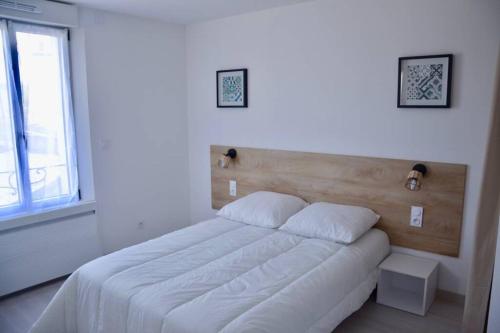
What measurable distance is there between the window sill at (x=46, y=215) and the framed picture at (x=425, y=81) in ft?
8.99

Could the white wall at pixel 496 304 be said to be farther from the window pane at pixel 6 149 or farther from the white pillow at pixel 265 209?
the window pane at pixel 6 149

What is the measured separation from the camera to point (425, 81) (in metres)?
2.78

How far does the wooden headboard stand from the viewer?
9.18ft

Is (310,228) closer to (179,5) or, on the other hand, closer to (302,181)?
(302,181)

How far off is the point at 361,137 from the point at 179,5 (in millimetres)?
1885

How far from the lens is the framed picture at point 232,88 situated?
12.4 feet

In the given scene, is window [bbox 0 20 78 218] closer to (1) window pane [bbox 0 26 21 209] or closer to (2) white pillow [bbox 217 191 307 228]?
(1) window pane [bbox 0 26 21 209]

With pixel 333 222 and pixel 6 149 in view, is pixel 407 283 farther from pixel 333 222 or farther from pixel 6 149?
pixel 6 149

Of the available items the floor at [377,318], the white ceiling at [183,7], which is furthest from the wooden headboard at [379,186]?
the white ceiling at [183,7]

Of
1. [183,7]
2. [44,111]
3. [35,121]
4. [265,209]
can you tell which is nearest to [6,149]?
[35,121]

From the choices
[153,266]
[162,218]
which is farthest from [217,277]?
[162,218]

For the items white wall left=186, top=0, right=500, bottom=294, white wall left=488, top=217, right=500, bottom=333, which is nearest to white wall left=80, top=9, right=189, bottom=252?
white wall left=186, top=0, right=500, bottom=294

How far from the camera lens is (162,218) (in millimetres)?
4195

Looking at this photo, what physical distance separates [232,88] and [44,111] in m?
1.68
